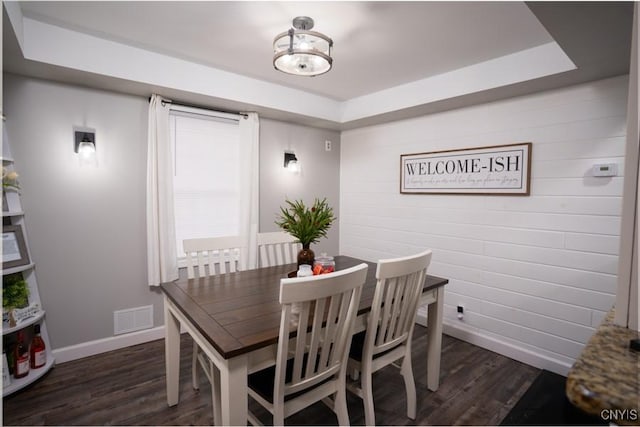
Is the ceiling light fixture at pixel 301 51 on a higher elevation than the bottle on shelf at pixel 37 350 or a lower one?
higher

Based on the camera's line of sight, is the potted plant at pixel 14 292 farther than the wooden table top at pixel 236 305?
Yes

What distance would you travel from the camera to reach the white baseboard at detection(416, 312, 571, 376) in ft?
8.11

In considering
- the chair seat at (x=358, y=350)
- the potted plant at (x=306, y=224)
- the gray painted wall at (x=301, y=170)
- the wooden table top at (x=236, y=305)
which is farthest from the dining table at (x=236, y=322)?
the gray painted wall at (x=301, y=170)

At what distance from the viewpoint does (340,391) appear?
1602mm

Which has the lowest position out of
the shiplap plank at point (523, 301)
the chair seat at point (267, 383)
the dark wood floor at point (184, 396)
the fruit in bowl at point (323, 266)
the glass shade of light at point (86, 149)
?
the dark wood floor at point (184, 396)

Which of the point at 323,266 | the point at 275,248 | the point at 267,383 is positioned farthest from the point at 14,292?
the point at 323,266

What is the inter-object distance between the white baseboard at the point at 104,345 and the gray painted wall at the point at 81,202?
47 mm

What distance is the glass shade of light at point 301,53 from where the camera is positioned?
1844 millimetres

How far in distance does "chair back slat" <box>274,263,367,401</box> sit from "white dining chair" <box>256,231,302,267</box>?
1079 mm

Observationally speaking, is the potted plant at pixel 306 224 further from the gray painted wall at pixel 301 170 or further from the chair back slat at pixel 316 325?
the gray painted wall at pixel 301 170

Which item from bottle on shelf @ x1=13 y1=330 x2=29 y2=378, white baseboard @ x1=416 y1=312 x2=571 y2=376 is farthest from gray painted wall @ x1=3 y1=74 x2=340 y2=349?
white baseboard @ x1=416 y1=312 x2=571 y2=376

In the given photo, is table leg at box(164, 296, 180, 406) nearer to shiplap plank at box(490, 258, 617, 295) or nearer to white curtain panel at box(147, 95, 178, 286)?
white curtain panel at box(147, 95, 178, 286)

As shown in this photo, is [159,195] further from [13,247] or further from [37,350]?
[37,350]

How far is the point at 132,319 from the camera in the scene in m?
2.83
